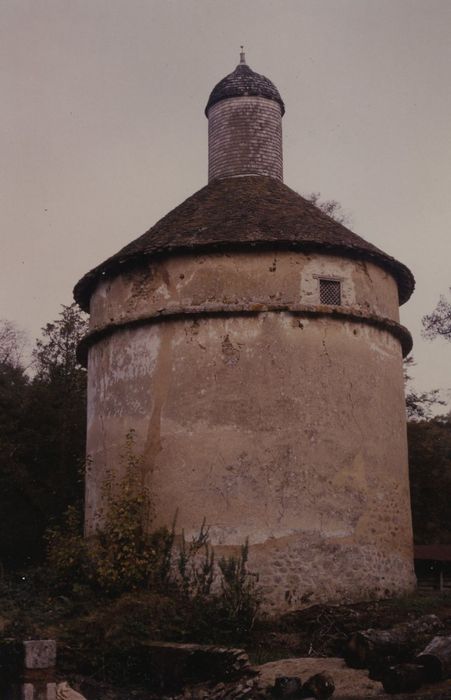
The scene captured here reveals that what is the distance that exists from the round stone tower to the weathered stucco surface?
0.02 metres

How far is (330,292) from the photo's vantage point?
16953 millimetres

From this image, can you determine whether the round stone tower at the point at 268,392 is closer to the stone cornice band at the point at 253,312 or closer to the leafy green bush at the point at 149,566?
the stone cornice band at the point at 253,312

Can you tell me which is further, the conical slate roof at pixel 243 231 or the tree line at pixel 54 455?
the tree line at pixel 54 455

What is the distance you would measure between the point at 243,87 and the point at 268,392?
8521 millimetres

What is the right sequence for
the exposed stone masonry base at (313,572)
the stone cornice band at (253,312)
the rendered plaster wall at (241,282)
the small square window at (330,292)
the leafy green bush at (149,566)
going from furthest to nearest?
the small square window at (330,292)
the rendered plaster wall at (241,282)
the stone cornice band at (253,312)
the exposed stone masonry base at (313,572)
the leafy green bush at (149,566)

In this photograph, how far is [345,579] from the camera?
15.6 meters

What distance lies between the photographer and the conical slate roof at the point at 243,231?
1670 centimetres

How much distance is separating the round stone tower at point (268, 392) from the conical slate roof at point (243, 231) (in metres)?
0.04

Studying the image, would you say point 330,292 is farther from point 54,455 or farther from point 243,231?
point 54,455

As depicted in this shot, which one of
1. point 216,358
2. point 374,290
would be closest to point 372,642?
point 216,358

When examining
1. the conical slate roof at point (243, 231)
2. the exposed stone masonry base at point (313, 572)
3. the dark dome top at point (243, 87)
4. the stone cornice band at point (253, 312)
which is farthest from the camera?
the dark dome top at point (243, 87)

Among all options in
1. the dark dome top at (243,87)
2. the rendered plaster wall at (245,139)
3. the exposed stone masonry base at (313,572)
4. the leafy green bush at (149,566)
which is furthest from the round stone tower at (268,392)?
the dark dome top at (243,87)

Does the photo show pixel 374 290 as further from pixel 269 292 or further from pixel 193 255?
pixel 193 255

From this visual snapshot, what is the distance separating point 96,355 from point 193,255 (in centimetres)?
313
